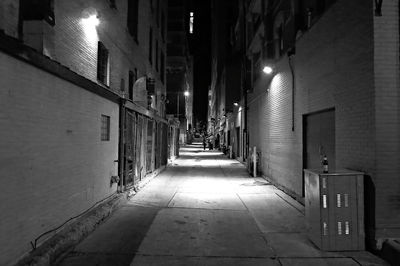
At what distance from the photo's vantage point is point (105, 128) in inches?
372

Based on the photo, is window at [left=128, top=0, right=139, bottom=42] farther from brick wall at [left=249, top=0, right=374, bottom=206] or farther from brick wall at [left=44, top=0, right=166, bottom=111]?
brick wall at [left=249, top=0, right=374, bottom=206]

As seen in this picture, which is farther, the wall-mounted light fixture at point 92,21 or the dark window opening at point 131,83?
the dark window opening at point 131,83

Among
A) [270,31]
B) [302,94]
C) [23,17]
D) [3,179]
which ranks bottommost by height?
[3,179]

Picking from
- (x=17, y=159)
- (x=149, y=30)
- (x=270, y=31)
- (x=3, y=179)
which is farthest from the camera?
(x=149, y=30)

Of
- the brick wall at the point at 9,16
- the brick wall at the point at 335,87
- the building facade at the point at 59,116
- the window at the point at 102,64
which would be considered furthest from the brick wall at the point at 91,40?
the brick wall at the point at 335,87

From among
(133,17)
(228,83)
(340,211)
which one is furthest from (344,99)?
(228,83)

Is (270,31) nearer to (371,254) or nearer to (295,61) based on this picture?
(295,61)

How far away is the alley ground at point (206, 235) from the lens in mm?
5383

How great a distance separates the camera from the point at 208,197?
1109 centimetres

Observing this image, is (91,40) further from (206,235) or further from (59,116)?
(206,235)

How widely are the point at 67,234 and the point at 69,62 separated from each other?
393 cm

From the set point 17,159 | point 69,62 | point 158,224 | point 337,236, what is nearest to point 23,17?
point 69,62

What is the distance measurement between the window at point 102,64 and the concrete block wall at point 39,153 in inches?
102

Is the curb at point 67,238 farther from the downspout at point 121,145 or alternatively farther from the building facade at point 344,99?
the building facade at point 344,99
